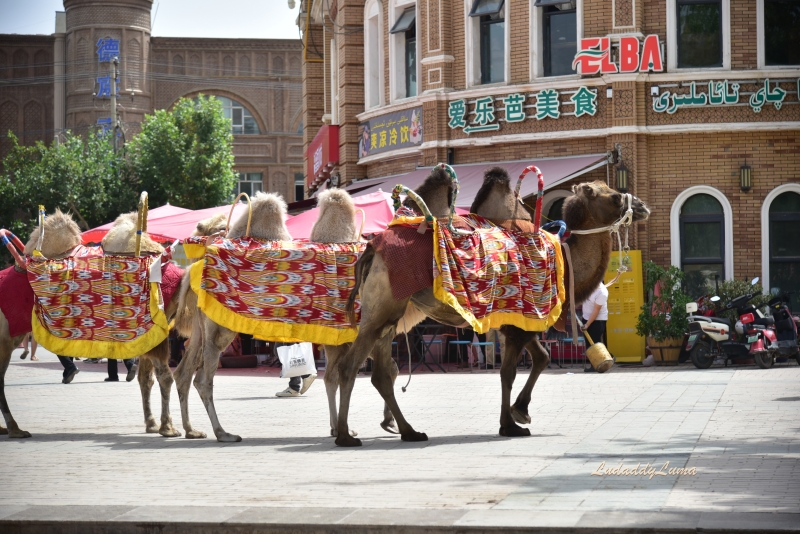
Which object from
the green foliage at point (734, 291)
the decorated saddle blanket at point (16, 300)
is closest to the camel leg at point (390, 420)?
the decorated saddle blanket at point (16, 300)

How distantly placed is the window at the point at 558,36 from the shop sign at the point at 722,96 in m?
2.11

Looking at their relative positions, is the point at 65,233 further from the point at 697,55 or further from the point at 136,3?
the point at 136,3

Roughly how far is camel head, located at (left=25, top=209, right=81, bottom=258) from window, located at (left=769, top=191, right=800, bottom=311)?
13.5 meters

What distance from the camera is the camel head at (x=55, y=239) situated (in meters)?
11.6

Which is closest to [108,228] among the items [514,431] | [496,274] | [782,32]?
[782,32]

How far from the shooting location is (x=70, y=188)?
4294cm

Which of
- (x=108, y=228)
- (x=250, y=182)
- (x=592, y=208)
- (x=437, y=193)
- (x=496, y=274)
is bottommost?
(x=496, y=274)

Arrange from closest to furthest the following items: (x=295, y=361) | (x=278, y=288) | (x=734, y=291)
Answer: (x=278, y=288) → (x=295, y=361) → (x=734, y=291)

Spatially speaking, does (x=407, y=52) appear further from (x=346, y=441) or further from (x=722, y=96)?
(x=346, y=441)

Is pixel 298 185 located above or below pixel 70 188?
above

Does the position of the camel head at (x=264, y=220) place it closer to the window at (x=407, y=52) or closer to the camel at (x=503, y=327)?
the camel at (x=503, y=327)

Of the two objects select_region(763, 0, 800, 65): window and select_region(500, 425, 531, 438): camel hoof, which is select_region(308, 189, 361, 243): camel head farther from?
select_region(763, 0, 800, 65): window

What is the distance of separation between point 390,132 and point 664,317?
7925 mm

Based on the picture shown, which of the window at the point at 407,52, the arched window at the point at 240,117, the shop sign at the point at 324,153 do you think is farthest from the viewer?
the arched window at the point at 240,117
